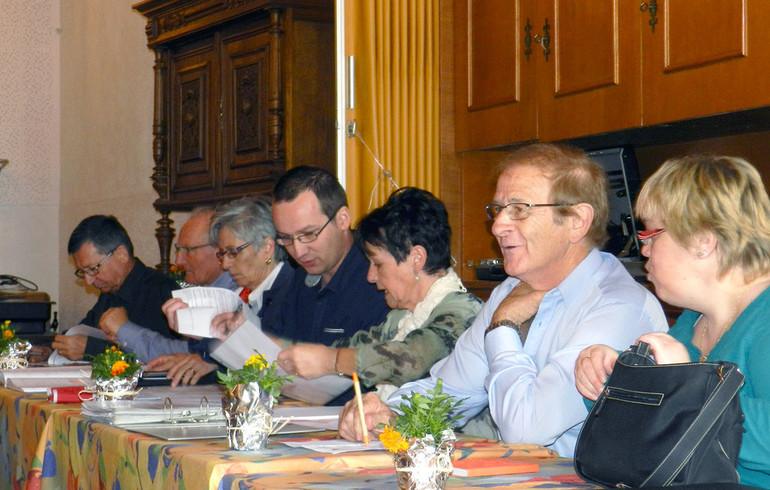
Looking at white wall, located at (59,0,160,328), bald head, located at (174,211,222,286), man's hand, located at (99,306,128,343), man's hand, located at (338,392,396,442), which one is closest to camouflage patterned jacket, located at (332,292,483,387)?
man's hand, located at (338,392,396,442)

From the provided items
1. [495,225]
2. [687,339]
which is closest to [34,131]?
[495,225]

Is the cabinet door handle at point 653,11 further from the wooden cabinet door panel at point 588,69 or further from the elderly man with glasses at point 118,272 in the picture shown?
the elderly man with glasses at point 118,272

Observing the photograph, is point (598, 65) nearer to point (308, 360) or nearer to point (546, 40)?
point (546, 40)

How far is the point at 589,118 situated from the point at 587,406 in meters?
1.50

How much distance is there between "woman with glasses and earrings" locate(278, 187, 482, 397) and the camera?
2227 millimetres

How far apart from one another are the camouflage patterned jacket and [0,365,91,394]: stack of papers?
0.75 metres

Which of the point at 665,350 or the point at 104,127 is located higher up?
the point at 104,127

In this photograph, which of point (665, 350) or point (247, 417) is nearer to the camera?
point (665, 350)

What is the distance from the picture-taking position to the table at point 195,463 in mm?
1378

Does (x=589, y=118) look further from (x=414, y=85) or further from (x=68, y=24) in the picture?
(x=68, y=24)

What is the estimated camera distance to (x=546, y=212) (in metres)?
1.98

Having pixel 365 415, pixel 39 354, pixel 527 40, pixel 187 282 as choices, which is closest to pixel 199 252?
pixel 187 282

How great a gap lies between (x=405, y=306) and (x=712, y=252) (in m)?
1.04

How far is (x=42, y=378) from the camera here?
2949 millimetres
